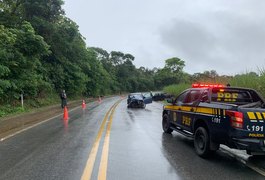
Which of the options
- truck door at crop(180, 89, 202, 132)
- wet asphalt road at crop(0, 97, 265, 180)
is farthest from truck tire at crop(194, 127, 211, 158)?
truck door at crop(180, 89, 202, 132)

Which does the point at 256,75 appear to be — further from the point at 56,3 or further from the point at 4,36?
the point at 56,3

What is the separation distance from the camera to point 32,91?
95.1ft

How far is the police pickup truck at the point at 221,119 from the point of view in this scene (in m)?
7.66

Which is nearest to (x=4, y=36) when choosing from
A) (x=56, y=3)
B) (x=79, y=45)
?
(x=56, y=3)

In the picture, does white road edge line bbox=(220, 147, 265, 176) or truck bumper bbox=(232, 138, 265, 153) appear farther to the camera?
truck bumper bbox=(232, 138, 265, 153)

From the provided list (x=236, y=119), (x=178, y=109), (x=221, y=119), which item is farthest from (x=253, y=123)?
(x=178, y=109)

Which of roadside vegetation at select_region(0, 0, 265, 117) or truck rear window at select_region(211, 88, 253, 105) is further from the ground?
roadside vegetation at select_region(0, 0, 265, 117)

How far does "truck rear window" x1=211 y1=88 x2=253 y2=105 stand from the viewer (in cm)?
973

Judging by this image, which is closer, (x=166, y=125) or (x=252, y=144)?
(x=252, y=144)

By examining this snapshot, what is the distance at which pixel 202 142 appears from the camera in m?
8.97

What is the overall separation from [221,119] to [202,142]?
1144 millimetres

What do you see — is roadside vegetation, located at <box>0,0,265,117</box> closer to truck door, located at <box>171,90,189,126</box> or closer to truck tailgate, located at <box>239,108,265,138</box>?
truck door, located at <box>171,90,189,126</box>

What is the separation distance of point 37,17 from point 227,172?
31849 mm

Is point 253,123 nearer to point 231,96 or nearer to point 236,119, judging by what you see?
point 236,119
